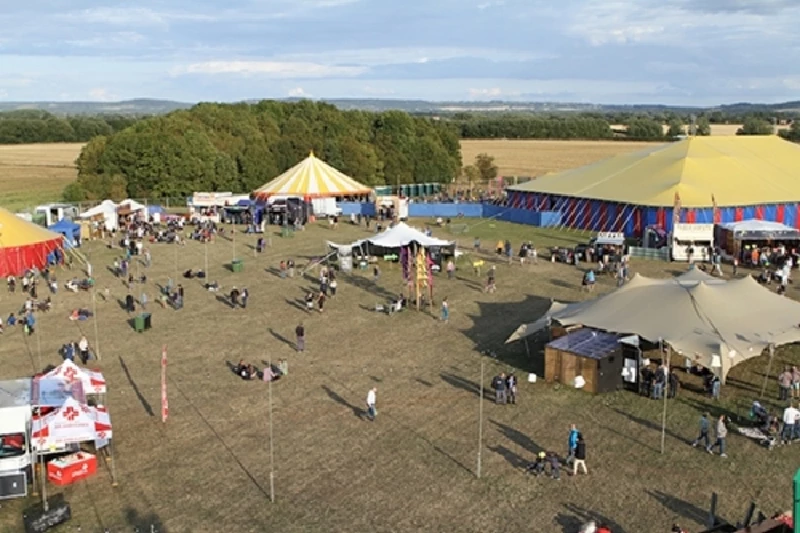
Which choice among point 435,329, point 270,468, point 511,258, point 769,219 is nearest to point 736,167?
point 769,219

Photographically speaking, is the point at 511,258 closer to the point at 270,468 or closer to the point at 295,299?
the point at 295,299

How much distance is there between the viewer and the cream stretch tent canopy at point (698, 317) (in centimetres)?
1916

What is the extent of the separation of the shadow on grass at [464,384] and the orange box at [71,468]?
8219 mm

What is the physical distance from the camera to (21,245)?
111 feet

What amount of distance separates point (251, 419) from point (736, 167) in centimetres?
3442

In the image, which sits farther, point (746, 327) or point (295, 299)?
point (295, 299)

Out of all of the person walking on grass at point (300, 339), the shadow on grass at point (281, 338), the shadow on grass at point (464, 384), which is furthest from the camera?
the shadow on grass at point (281, 338)

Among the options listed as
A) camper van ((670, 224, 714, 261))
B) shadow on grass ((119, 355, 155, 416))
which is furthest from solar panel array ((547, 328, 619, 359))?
camper van ((670, 224, 714, 261))

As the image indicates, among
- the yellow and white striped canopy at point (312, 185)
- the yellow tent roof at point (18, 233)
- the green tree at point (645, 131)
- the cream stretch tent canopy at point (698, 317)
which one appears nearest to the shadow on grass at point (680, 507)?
the cream stretch tent canopy at point (698, 317)

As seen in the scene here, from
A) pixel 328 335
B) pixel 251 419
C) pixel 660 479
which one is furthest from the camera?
pixel 328 335

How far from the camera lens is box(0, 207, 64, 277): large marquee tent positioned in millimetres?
33500

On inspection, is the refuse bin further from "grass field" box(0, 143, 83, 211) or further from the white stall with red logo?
"grass field" box(0, 143, 83, 211)

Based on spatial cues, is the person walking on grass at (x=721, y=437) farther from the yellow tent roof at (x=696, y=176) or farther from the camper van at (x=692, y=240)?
the yellow tent roof at (x=696, y=176)

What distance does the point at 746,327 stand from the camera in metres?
20.1
